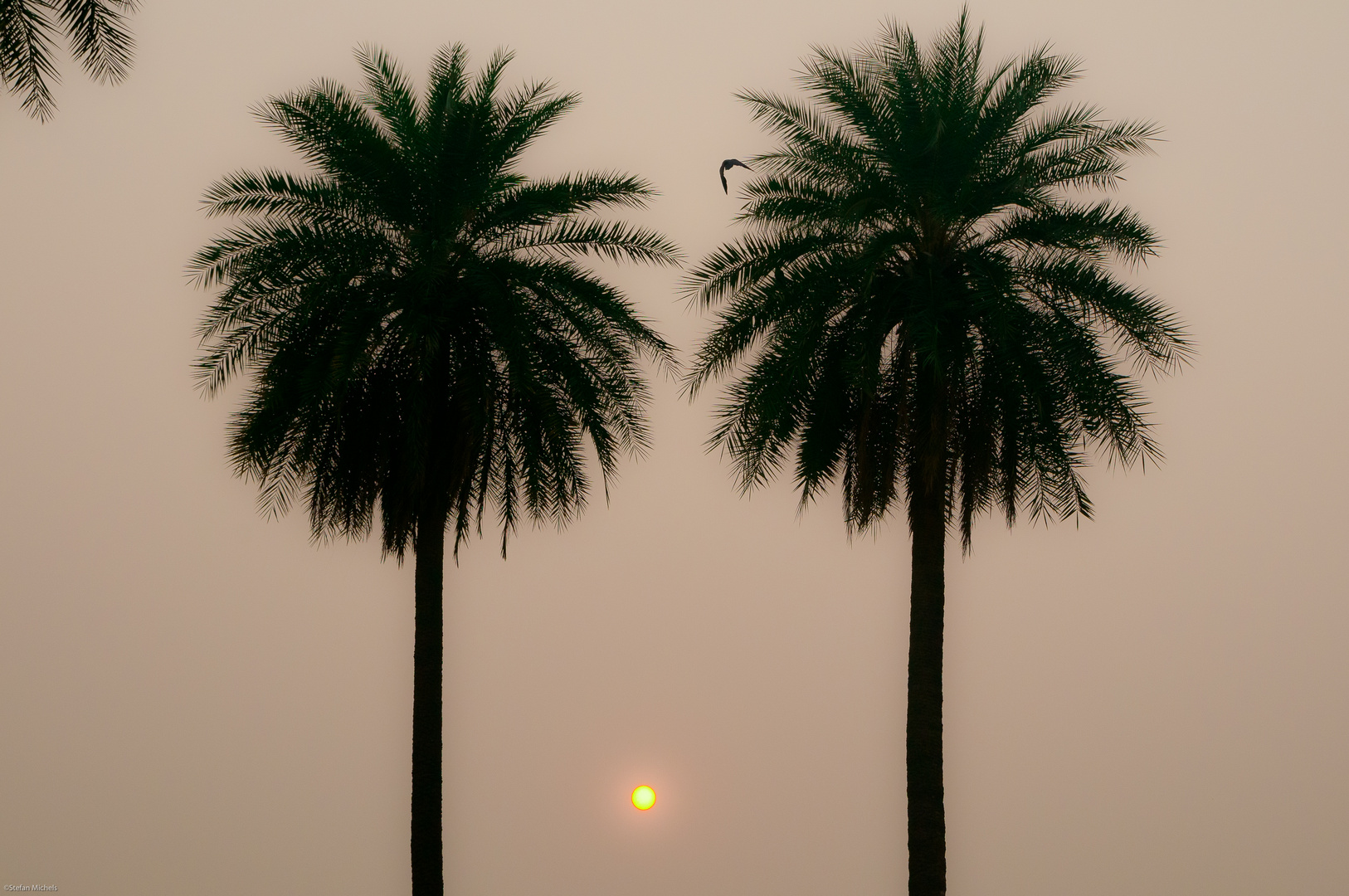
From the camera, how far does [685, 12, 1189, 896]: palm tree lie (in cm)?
1559

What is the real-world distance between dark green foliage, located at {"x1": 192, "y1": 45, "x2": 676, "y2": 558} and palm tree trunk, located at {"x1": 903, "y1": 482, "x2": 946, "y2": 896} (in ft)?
14.9

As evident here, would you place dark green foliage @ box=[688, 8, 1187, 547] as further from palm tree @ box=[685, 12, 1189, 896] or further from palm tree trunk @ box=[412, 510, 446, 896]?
palm tree trunk @ box=[412, 510, 446, 896]

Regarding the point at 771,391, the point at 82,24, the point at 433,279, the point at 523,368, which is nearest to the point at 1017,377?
the point at 771,391

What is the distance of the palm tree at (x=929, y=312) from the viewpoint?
1559 centimetres

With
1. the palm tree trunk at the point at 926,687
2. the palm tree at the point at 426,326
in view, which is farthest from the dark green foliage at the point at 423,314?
the palm tree trunk at the point at 926,687

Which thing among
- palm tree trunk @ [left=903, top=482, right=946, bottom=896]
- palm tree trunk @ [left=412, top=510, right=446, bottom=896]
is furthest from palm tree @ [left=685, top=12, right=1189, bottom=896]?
palm tree trunk @ [left=412, top=510, right=446, bottom=896]

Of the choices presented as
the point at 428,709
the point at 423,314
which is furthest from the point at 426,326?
the point at 428,709

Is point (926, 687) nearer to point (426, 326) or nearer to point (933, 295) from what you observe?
point (933, 295)

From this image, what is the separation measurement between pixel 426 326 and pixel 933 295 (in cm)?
713

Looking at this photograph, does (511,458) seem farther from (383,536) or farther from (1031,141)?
(1031,141)

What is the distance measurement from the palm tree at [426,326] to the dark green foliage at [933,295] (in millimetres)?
1980

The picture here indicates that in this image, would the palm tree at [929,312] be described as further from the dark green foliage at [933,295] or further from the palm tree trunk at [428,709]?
the palm tree trunk at [428,709]

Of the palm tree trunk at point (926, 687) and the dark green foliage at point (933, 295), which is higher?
the dark green foliage at point (933, 295)

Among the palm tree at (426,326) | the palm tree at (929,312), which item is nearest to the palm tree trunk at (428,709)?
the palm tree at (426,326)
